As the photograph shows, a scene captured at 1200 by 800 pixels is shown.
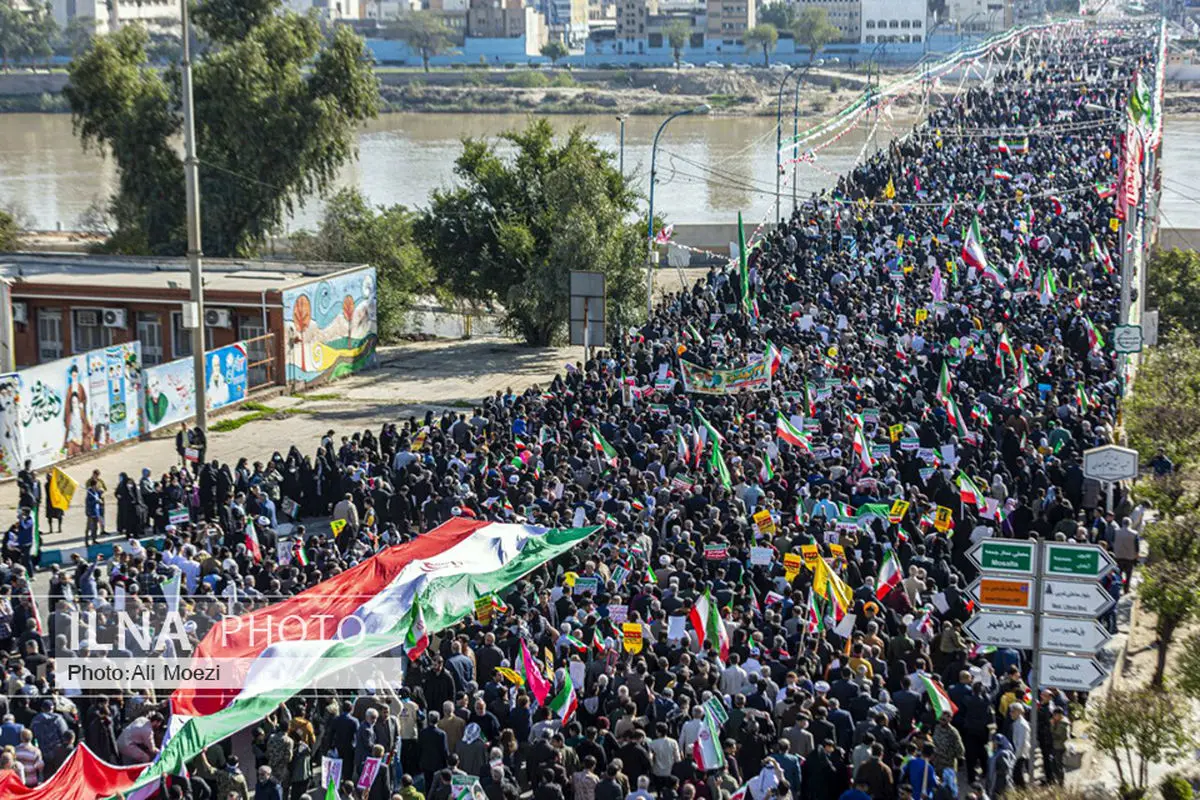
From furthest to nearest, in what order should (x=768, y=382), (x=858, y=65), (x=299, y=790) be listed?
(x=858, y=65), (x=768, y=382), (x=299, y=790)

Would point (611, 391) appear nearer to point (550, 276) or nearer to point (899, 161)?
point (550, 276)

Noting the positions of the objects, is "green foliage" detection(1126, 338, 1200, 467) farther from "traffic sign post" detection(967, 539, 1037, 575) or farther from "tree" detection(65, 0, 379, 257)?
"tree" detection(65, 0, 379, 257)

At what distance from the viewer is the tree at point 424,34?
15662cm

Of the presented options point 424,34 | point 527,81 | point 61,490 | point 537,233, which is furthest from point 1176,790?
point 424,34

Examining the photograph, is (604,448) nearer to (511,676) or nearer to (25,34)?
(511,676)

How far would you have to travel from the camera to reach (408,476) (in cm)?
2108

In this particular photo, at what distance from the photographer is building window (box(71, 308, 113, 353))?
1324 inches

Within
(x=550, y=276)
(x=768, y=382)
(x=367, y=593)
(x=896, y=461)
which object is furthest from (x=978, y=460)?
(x=550, y=276)

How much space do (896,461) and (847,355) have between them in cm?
627

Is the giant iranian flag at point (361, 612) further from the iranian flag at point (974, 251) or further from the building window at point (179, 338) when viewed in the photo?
the building window at point (179, 338)

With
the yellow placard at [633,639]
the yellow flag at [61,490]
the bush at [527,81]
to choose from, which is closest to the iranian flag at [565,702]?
the yellow placard at [633,639]

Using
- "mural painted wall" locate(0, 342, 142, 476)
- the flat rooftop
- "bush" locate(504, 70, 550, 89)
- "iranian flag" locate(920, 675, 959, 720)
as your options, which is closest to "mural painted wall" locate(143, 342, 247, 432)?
"mural painted wall" locate(0, 342, 142, 476)

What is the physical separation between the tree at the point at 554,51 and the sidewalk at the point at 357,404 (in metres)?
120

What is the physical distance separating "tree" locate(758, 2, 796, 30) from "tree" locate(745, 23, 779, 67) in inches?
356
